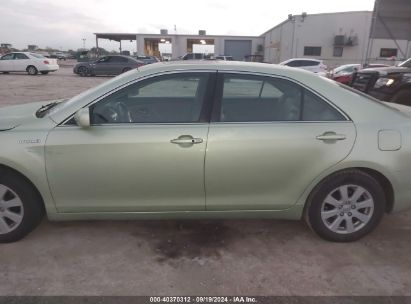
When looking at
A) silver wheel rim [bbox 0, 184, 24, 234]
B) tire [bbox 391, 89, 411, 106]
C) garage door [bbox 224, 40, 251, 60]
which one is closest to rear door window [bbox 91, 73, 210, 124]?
silver wheel rim [bbox 0, 184, 24, 234]

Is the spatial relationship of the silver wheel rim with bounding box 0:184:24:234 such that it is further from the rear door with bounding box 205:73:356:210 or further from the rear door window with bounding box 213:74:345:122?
the rear door window with bounding box 213:74:345:122

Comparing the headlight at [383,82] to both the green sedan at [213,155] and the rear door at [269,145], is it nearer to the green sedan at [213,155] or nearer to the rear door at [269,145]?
the green sedan at [213,155]

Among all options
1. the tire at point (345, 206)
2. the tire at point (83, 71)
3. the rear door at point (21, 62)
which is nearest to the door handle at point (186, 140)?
the tire at point (345, 206)

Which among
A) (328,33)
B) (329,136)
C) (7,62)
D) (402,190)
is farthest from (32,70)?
(328,33)

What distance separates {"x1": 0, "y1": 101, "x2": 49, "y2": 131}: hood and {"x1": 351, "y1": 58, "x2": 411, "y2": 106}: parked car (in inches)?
244

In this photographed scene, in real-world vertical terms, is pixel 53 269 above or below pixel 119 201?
below

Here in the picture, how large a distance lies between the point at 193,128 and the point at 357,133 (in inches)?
53.4

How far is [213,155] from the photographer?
2988 millimetres

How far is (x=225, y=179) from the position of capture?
10.0 feet

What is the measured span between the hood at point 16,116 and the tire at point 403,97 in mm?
6144

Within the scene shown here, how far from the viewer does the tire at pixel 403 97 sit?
6836 mm

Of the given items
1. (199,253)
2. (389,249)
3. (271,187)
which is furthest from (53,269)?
(389,249)

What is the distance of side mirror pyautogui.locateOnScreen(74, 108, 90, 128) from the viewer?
2885 mm

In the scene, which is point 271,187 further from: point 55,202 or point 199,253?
point 55,202
